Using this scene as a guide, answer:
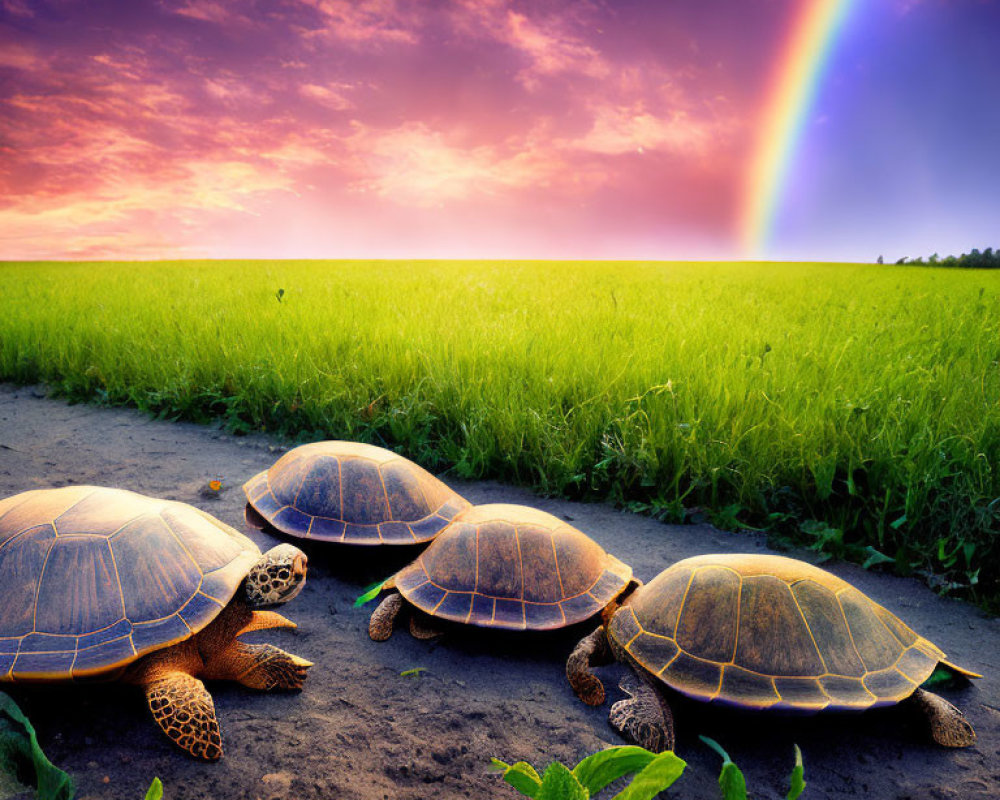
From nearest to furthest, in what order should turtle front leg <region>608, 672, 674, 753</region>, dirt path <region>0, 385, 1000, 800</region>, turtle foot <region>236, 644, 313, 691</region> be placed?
dirt path <region>0, 385, 1000, 800</region>
turtle front leg <region>608, 672, 674, 753</region>
turtle foot <region>236, 644, 313, 691</region>

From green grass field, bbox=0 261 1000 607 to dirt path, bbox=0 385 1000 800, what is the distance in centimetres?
65

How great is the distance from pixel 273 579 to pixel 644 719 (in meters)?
1.48

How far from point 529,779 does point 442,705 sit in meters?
0.63

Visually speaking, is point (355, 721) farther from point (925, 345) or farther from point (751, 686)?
point (925, 345)

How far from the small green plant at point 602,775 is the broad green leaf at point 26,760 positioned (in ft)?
4.03

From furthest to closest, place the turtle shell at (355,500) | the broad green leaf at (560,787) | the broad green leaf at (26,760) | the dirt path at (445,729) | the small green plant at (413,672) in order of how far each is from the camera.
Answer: the turtle shell at (355,500) < the small green plant at (413,672) < the dirt path at (445,729) < the broad green leaf at (26,760) < the broad green leaf at (560,787)

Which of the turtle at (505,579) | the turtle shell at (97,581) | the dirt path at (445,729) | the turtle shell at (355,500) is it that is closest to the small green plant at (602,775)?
the dirt path at (445,729)

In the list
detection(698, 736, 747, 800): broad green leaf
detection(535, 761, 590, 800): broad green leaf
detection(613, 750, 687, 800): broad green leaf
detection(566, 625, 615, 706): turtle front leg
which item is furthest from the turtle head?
detection(698, 736, 747, 800): broad green leaf

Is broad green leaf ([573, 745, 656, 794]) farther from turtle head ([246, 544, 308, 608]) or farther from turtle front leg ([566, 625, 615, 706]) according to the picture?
turtle head ([246, 544, 308, 608])

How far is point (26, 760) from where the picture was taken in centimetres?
167

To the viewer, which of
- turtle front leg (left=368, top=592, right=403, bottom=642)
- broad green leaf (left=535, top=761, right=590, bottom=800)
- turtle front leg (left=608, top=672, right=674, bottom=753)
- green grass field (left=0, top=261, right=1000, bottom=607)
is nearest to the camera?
broad green leaf (left=535, top=761, right=590, bottom=800)

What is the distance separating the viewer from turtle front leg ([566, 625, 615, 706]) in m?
2.05

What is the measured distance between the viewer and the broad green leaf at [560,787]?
4.61 ft

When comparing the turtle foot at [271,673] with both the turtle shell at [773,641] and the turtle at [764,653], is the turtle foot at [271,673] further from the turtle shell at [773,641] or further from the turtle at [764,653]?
the turtle shell at [773,641]
